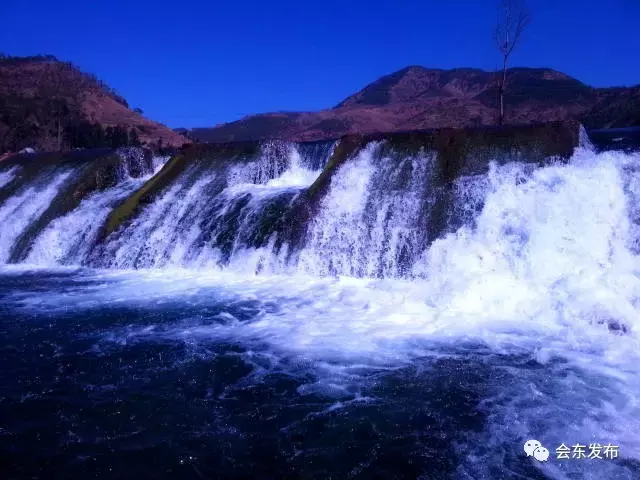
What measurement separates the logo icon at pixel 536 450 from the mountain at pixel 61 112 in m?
26.5

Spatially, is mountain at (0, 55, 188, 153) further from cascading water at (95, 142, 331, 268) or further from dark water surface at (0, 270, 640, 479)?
dark water surface at (0, 270, 640, 479)

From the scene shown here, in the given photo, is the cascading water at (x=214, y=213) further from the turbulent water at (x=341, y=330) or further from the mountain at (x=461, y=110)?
the mountain at (x=461, y=110)

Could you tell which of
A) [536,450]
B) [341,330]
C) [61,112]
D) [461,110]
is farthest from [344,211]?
[461,110]

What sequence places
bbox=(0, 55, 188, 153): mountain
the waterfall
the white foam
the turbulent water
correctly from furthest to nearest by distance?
bbox=(0, 55, 188, 153): mountain
the white foam
the waterfall
the turbulent water

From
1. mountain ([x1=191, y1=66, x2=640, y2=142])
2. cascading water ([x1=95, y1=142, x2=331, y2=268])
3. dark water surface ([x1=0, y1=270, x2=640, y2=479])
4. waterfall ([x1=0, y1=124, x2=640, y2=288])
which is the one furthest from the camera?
mountain ([x1=191, y1=66, x2=640, y2=142])

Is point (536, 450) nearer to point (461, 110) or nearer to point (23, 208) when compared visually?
point (23, 208)

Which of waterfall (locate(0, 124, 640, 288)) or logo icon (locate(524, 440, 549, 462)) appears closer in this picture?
logo icon (locate(524, 440, 549, 462))

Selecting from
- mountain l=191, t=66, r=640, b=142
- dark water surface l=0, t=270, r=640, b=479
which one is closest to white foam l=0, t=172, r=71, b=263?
dark water surface l=0, t=270, r=640, b=479

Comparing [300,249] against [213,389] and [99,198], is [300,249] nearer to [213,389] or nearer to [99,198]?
[213,389]

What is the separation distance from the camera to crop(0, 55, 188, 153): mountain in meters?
26.0

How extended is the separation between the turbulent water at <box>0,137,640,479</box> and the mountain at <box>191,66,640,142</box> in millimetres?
18815

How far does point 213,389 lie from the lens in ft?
14.5

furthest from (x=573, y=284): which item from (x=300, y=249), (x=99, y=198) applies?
(x=99, y=198)

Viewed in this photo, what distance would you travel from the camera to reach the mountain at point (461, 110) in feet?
106
